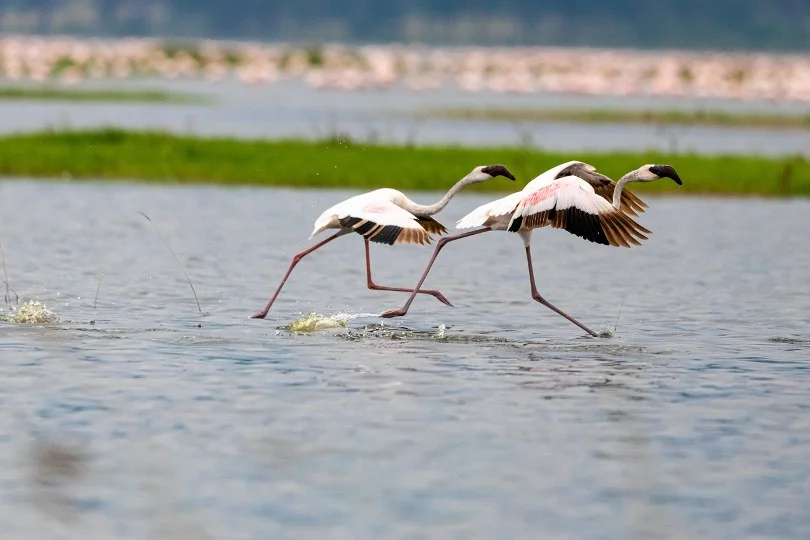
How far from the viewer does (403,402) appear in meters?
10.5

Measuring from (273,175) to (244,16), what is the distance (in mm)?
149138

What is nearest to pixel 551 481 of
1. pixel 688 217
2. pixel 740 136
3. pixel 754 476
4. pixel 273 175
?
pixel 754 476

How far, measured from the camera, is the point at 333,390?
35.5 ft

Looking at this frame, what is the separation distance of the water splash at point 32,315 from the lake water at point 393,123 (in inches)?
612

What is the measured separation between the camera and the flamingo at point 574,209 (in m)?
12.5

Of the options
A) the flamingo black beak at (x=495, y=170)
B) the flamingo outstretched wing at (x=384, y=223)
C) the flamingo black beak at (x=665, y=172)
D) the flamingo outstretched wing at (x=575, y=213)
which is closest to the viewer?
the flamingo outstretched wing at (x=575, y=213)

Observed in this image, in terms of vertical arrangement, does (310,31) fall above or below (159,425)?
above

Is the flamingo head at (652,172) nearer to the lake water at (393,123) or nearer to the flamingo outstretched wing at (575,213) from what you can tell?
the flamingo outstretched wing at (575,213)

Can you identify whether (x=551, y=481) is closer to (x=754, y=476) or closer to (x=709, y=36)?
(x=754, y=476)

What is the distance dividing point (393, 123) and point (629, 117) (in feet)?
22.4

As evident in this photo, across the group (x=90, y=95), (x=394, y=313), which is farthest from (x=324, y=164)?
(x=90, y=95)

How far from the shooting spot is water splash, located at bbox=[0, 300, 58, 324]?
1329 cm

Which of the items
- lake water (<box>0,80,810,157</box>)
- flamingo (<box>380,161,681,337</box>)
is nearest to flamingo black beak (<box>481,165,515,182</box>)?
flamingo (<box>380,161,681,337</box>)

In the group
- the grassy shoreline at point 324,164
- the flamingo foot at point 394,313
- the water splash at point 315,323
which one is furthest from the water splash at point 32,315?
the grassy shoreline at point 324,164
